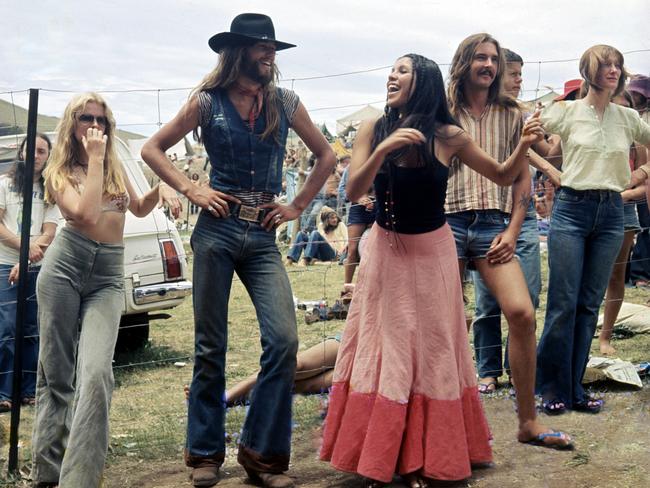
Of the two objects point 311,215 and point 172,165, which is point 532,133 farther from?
point 311,215

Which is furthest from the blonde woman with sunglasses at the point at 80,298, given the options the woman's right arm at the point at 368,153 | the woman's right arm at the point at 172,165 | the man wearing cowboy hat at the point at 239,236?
the woman's right arm at the point at 368,153

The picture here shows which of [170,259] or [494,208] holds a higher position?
[494,208]

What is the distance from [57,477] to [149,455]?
0.73m

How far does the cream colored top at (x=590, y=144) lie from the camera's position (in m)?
5.44

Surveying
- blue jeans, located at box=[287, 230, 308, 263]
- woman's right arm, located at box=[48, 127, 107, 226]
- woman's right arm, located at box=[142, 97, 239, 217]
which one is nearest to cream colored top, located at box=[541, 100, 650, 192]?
woman's right arm, located at box=[142, 97, 239, 217]

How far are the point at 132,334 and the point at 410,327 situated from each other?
14.7 feet

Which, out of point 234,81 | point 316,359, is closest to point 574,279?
point 316,359

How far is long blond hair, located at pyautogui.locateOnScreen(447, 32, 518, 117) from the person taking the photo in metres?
5.19

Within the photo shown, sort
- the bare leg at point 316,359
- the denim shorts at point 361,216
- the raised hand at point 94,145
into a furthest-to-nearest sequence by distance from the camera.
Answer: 1. the denim shorts at point 361,216
2. the bare leg at point 316,359
3. the raised hand at point 94,145

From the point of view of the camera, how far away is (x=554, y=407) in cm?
558

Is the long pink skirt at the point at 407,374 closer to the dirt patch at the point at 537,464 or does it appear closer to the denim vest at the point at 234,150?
the dirt patch at the point at 537,464

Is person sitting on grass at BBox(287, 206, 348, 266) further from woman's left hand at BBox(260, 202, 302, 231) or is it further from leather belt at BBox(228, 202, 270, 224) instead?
leather belt at BBox(228, 202, 270, 224)

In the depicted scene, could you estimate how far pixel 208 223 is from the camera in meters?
4.56

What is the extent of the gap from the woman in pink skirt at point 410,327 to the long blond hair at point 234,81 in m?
0.44
